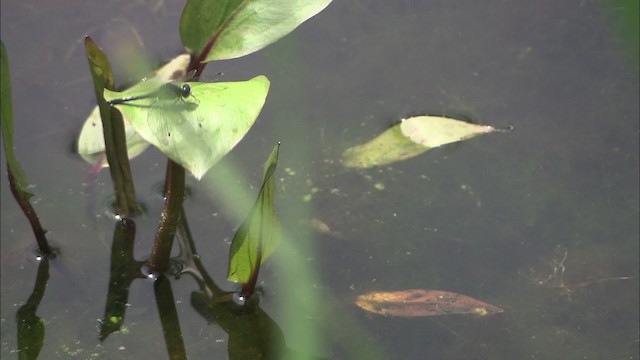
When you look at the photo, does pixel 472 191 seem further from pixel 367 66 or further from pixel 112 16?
pixel 112 16

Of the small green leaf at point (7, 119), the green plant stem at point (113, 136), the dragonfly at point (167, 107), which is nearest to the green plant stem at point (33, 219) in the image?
the small green leaf at point (7, 119)

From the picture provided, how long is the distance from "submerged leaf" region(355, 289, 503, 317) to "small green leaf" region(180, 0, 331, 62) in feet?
1.46

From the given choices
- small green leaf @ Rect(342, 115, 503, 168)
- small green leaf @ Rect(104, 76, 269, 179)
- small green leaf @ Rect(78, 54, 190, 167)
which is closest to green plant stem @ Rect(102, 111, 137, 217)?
small green leaf @ Rect(78, 54, 190, 167)

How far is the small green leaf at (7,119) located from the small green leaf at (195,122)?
0.58 feet

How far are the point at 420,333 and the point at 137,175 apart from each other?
22.8 inches

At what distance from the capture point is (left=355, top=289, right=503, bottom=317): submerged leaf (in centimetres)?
137

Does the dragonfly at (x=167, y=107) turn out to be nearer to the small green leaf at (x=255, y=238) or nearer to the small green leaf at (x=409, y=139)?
the small green leaf at (x=255, y=238)

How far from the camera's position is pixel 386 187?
154cm

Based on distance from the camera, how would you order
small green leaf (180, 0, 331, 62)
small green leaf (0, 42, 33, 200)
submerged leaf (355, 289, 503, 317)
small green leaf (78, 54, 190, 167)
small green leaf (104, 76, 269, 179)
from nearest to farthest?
small green leaf (104, 76, 269, 179) < small green leaf (0, 42, 33, 200) < small green leaf (180, 0, 331, 62) < submerged leaf (355, 289, 503, 317) < small green leaf (78, 54, 190, 167)

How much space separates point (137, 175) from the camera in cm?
154

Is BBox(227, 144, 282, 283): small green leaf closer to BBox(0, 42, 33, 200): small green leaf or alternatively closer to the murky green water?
the murky green water

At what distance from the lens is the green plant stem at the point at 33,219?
1335 mm

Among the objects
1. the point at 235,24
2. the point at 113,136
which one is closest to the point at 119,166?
the point at 113,136

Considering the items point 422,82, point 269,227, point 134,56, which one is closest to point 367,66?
point 422,82
